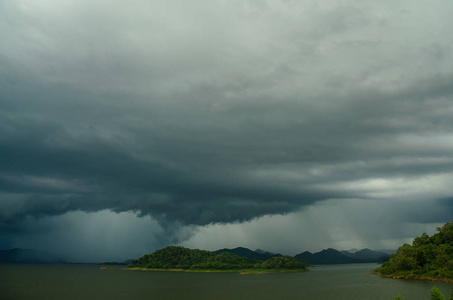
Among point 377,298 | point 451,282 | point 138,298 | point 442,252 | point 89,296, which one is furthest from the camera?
point 442,252

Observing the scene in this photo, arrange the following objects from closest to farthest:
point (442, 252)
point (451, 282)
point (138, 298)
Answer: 1. point (138, 298)
2. point (451, 282)
3. point (442, 252)

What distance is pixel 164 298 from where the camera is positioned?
420ft

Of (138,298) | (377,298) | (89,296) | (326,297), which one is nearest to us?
(377,298)

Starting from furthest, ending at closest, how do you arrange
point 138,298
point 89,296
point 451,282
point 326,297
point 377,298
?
point 451,282
point 89,296
point 138,298
point 326,297
point 377,298

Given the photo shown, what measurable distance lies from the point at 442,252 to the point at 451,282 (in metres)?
32.0

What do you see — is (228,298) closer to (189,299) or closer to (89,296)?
(189,299)

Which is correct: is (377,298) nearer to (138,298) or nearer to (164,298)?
(164,298)

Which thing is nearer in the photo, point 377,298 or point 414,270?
point 377,298

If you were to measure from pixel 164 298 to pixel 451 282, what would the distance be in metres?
134

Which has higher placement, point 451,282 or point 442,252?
point 442,252

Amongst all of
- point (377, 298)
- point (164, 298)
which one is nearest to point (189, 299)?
point (164, 298)

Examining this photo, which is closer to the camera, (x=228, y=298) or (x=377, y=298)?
(x=377, y=298)

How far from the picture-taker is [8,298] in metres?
130

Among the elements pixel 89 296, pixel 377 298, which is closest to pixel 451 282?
pixel 377 298
